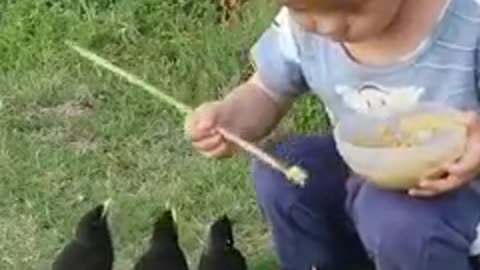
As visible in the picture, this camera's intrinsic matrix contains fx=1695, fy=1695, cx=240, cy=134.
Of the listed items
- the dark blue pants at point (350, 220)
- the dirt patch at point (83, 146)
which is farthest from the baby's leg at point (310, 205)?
the dirt patch at point (83, 146)

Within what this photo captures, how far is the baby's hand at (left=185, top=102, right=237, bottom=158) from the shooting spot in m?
2.71

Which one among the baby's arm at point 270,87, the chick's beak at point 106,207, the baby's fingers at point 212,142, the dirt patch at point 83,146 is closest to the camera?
the baby's fingers at point 212,142

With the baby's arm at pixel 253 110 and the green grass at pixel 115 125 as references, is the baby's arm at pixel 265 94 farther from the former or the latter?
the green grass at pixel 115 125

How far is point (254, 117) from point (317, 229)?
0.27 metres

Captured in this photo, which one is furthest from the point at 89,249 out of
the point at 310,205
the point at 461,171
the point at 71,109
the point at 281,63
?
the point at 71,109

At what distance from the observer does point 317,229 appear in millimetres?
2979

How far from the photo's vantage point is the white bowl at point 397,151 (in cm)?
259

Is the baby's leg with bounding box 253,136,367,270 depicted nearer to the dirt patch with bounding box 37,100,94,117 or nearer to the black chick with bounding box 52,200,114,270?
the black chick with bounding box 52,200,114,270

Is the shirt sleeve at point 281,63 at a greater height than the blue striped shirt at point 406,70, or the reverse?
the blue striped shirt at point 406,70

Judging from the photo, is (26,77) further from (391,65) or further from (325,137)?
(391,65)

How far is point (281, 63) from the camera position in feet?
9.30

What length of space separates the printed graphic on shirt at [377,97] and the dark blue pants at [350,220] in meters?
0.14

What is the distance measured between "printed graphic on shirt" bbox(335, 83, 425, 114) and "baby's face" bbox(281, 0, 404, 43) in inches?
5.3

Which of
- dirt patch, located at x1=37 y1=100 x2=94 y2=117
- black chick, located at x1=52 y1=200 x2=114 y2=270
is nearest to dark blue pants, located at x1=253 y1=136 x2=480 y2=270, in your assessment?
black chick, located at x1=52 y1=200 x2=114 y2=270
